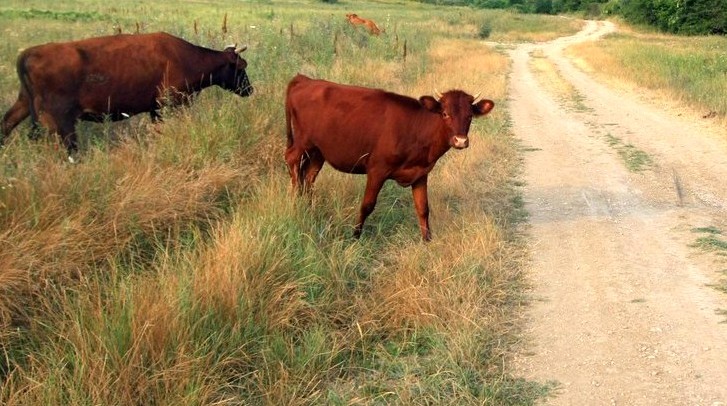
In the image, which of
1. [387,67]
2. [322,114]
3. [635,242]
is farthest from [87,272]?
[387,67]

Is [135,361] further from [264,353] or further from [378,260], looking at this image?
[378,260]

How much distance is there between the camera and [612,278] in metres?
5.25

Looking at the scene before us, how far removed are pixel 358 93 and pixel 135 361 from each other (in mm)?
3390

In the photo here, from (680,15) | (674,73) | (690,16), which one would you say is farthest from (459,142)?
(680,15)

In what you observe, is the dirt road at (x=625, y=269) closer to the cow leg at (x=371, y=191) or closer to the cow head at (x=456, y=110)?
the cow head at (x=456, y=110)

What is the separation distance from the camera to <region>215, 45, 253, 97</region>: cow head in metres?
8.87

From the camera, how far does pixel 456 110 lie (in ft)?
17.5

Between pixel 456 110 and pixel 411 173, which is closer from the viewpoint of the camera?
pixel 456 110

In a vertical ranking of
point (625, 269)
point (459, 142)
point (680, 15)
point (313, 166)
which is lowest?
point (625, 269)

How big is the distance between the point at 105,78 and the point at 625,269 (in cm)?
581

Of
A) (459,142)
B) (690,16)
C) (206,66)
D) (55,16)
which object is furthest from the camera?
(690,16)

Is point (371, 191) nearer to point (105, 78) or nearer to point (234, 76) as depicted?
point (105, 78)

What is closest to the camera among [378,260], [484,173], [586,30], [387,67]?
[378,260]

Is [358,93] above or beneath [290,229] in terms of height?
above
